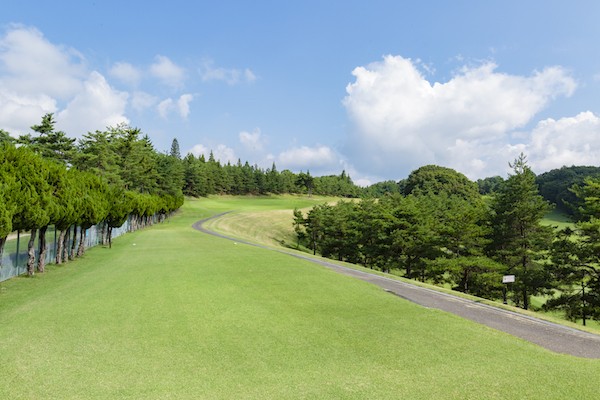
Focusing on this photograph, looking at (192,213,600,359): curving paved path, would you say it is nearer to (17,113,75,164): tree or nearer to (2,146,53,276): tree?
(2,146,53,276): tree

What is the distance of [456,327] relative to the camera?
30.2 ft

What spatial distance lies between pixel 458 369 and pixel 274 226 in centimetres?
6790

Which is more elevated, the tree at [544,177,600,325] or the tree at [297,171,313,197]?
the tree at [297,171,313,197]

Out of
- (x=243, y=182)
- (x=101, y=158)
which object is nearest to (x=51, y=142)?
(x=101, y=158)

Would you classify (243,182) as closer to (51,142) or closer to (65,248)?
(51,142)

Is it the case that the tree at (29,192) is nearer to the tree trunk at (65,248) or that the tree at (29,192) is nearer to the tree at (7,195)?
the tree at (7,195)

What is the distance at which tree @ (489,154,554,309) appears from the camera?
2834 cm

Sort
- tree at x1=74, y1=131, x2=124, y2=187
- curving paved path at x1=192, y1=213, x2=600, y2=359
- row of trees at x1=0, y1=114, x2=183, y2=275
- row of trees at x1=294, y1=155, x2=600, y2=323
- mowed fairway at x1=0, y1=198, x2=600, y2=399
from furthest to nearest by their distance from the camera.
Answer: tree at x1=74, y1=131, x2=124, y2=187 → row of trees at x1=294, y1=155, x2=600, y2=323 → row of trees at x1=0, y1=114, x2=183, y2=275 → curving paved path at x1=192, y1=213, x2=600, y2=359 → mowed fairway at x1=0, y1=198, x2=600, y2=399

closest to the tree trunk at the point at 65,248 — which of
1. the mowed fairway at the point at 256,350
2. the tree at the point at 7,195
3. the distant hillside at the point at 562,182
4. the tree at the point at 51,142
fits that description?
the tree at the point at 7,195

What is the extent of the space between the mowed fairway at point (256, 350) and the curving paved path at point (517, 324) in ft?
2.78

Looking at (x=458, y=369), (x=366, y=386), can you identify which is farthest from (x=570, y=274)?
(x=366, y=386)

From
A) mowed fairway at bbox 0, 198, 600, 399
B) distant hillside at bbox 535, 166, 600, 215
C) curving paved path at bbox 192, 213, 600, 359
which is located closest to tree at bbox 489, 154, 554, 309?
curving paved path at bbox 192, 213, 600, 359

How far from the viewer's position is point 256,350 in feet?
23.6

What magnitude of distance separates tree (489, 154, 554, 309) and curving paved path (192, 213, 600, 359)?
19769mm
